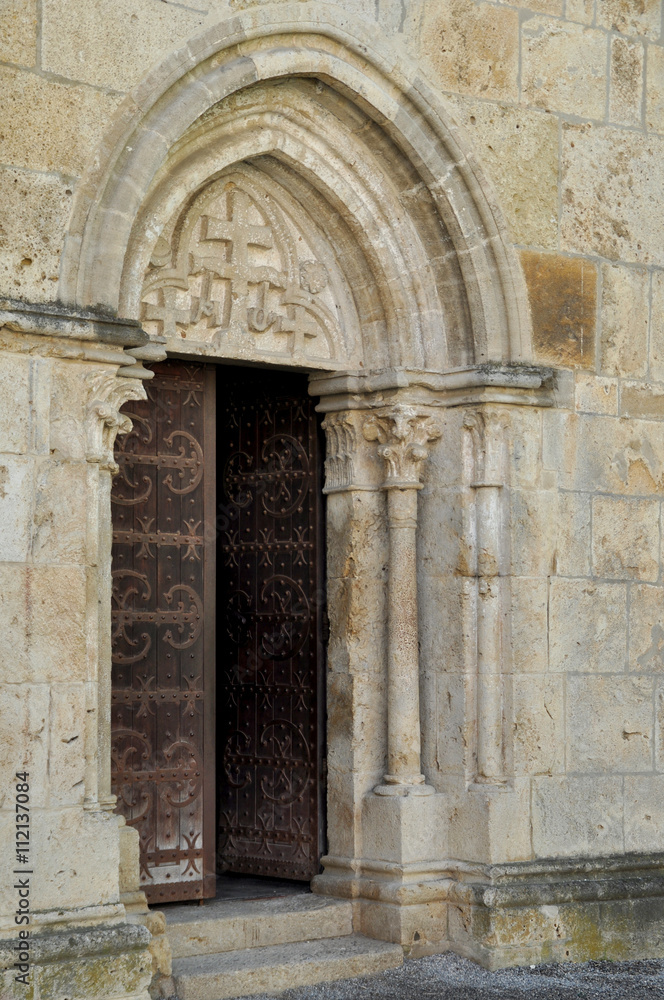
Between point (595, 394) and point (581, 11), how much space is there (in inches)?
64.4

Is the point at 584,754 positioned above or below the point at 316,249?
below

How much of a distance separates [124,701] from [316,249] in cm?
201

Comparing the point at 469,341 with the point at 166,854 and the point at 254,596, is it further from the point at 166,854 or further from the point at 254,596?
the point at 166,854

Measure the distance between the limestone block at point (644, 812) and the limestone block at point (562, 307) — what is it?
1.77 meters

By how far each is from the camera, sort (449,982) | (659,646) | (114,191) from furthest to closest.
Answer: (659,646)
(449,982)
(114,191)

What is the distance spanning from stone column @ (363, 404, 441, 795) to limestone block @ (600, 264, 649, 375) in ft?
2.76

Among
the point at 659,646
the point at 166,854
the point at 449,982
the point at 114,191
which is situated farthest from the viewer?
the point at 659,646

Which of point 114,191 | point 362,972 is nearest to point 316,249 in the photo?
point 114,191

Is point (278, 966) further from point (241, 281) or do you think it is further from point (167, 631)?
point (241, 281)

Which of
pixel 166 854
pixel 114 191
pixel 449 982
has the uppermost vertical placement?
pixel 114 191

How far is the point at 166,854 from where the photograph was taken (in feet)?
18.6

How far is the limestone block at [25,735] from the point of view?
4.45 metres

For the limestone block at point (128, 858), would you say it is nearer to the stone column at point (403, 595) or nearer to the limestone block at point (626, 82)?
the stone column at point (403, 595)

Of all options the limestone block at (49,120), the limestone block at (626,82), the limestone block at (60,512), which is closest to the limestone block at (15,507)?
the limestone block at (60,512)
